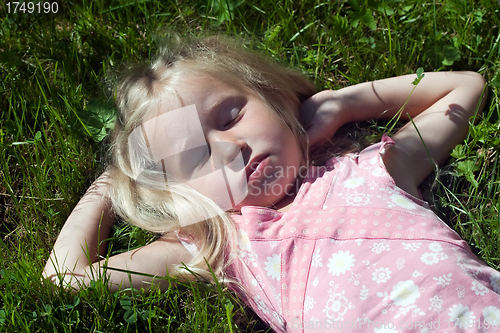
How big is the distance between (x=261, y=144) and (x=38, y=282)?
3.26 ft

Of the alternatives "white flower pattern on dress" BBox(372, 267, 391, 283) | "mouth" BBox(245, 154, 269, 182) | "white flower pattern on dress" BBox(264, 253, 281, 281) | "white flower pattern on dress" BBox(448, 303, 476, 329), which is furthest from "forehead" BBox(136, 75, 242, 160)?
"white flower pattern on dress" BBox(448, 303, 476, 329)

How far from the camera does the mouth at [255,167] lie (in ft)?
5.46

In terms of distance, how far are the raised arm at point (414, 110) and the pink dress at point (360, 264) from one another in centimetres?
23

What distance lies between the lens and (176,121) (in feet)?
5.73

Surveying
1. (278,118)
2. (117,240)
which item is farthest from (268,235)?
(117,240)

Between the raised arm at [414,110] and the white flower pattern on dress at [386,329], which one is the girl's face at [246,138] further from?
the white flower pattern on dress at [386,329]

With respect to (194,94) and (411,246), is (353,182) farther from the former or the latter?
(194,94)

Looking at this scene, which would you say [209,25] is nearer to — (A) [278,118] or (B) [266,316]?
(A) [278,118]

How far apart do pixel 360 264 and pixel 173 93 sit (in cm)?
97

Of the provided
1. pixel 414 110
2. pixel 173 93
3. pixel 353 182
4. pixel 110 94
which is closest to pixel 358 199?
pixel 353 182

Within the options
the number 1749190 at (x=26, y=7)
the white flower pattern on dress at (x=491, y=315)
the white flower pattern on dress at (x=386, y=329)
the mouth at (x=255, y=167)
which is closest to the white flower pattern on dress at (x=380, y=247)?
the white flower pattern on dress at (x=386, y=329)

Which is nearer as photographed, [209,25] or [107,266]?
[107,266]

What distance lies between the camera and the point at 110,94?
2.20 meters

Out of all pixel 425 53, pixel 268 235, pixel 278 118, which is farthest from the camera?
pixel 425 53
